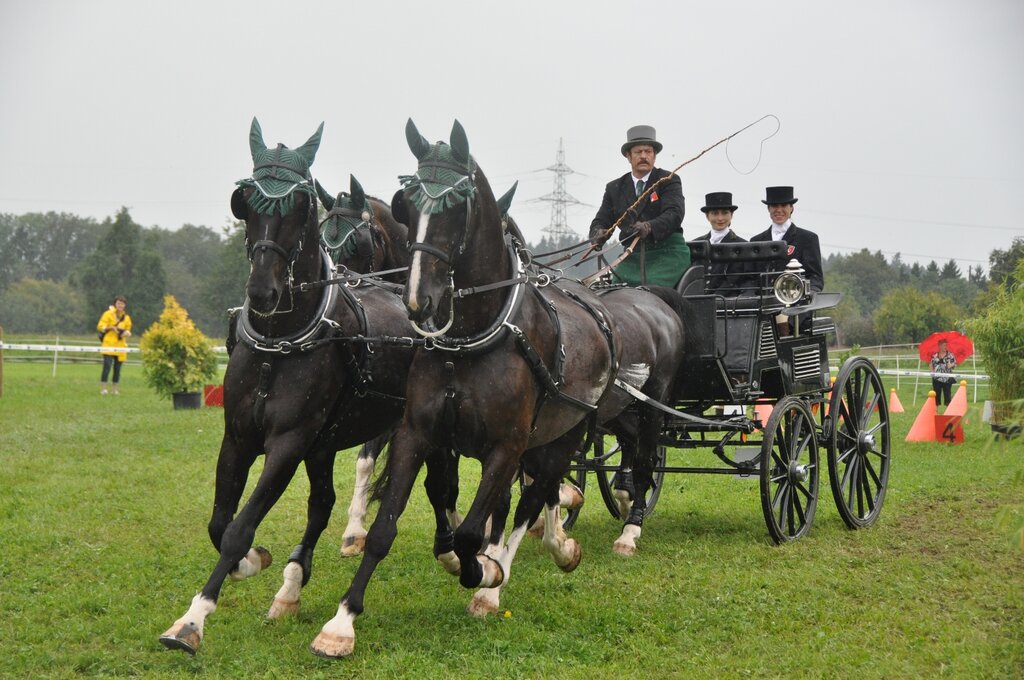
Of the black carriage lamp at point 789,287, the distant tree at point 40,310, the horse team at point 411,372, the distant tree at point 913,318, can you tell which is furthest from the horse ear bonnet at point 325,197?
the distant tree at point 40,310

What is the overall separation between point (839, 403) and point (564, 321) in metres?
3.26

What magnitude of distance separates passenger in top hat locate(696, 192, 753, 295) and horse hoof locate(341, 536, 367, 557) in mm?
3350

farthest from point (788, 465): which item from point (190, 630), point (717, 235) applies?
point (190, 630)

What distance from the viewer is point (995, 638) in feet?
17.0

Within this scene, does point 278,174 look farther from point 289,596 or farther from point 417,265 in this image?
point 289,596

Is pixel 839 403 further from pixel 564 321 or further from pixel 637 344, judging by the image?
pixel 564 321

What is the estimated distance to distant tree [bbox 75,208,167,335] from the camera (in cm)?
5400

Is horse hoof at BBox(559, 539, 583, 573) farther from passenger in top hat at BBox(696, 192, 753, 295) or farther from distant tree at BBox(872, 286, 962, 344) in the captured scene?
distant tree at BBox(872, 286, 962, 344)

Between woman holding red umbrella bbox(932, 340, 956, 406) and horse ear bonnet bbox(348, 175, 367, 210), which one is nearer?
horse ear bonnet bbox(348, 175, 367, 210)

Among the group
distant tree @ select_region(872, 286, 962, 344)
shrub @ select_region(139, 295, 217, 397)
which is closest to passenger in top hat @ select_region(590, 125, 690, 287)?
shrub @ select_region(139, 295, 217, 397)

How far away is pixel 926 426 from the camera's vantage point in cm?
A: 1430

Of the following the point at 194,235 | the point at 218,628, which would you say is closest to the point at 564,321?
the point at 218,628

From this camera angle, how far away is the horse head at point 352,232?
6.73 meters

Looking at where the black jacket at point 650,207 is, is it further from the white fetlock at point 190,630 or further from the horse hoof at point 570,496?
the white fetlock at point 190,630
